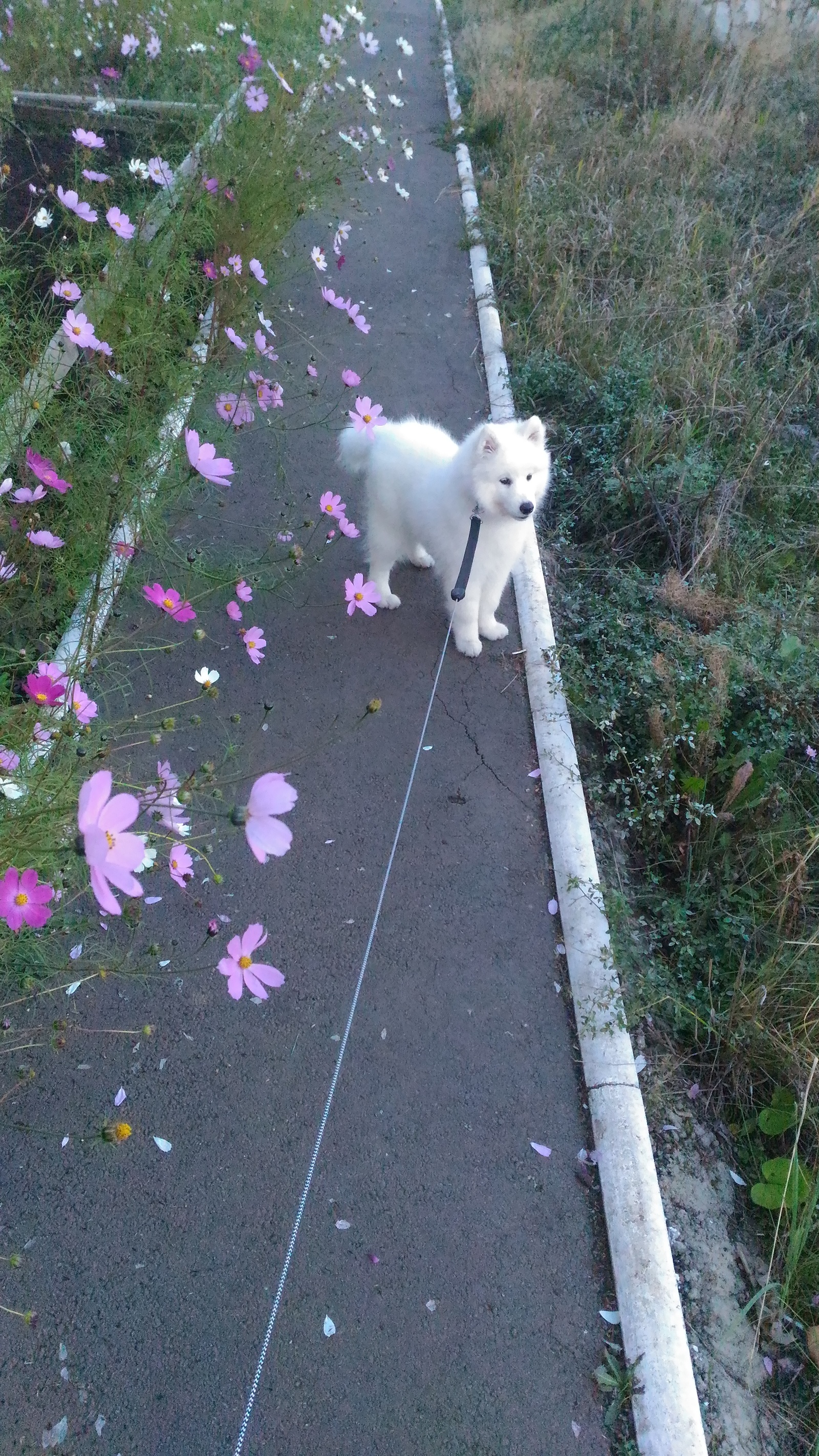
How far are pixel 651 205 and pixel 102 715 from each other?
634cm

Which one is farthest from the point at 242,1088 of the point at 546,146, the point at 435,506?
the point at 546,146

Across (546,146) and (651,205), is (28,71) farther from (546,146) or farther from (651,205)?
(651,205)

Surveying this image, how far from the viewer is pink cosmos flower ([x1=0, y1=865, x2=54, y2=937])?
5.49ft

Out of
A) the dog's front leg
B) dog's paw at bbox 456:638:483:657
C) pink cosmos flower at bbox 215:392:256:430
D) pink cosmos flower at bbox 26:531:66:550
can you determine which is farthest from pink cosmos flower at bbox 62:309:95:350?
dog's paw at bbox 456:638:483:657

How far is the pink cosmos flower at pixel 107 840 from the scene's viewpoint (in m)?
1.14

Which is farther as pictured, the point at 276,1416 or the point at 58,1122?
the point at 58,1122

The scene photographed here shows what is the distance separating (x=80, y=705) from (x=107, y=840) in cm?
107

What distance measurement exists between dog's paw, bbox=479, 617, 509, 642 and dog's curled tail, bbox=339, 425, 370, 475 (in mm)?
892

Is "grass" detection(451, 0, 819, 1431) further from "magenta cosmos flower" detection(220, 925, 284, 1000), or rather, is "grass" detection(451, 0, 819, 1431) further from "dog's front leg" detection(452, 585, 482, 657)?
"magenta cosmos flower" detection(220, 925, 284, 1000)

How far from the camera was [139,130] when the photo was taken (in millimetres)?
6363

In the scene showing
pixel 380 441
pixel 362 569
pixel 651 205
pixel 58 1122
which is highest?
pixel 651 205

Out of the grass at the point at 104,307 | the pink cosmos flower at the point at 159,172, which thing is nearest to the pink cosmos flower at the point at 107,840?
the grass at the point at 104,307

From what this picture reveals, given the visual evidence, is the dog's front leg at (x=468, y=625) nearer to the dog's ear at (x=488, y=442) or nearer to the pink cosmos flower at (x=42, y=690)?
the dog's ear at (x=488, y=442)

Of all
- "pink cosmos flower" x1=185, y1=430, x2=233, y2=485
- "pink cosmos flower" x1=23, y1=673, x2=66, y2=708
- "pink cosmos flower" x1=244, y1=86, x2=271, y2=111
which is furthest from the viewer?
"pink cosmos flower" x1=244, y1=86, x2=271, y2=111
